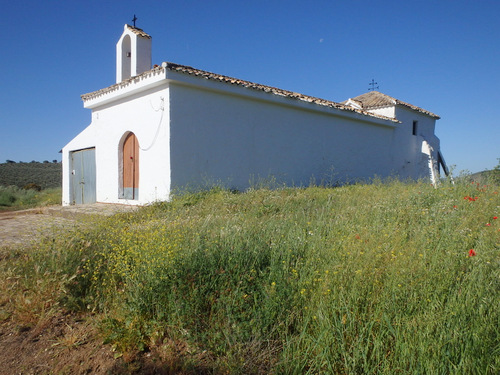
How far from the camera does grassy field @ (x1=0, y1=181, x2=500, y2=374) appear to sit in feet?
7.16

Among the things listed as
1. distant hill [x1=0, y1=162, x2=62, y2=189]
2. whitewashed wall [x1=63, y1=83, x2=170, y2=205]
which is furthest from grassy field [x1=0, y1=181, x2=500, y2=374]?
distant hill [x1=0, y1=162, x2=62, y2=189]

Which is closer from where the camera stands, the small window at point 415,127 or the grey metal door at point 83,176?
the grey metal door at point 83,176

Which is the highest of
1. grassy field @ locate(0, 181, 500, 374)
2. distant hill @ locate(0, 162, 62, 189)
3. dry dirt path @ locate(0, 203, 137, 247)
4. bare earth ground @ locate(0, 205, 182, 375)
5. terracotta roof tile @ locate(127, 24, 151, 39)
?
terracotta roof tile @ locate(127, 24, 151, 39)

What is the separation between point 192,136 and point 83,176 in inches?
215

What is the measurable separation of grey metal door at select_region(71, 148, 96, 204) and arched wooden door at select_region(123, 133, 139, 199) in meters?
1.92

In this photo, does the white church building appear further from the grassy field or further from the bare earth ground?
the bare earth ground

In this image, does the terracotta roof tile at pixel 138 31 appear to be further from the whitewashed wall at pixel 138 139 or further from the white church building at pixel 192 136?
the whitewashed wall at pixel 138 139

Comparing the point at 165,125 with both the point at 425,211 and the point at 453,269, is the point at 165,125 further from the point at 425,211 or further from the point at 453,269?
the point at 453,269

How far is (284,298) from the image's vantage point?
8.96 feet

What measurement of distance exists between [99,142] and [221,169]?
4.60 meters

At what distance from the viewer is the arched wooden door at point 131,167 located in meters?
10.2

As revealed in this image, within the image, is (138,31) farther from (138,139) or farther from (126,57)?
(138,139)

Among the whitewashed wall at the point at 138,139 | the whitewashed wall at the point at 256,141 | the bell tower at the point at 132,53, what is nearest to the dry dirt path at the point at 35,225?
the whitewashed wall at the point at 138,139

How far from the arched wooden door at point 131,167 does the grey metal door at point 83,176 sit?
192 centimetres
